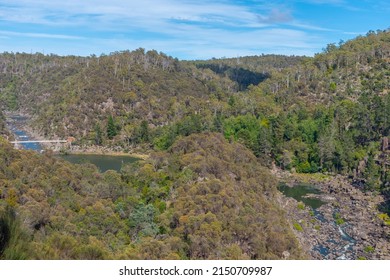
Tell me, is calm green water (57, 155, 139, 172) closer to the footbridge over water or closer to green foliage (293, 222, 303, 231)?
the footbridge over water

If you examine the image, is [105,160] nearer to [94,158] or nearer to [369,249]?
[94,158]

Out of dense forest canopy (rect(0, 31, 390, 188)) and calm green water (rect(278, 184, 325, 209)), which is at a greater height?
dense forest canopy (rect(0, 31, 390, 188))

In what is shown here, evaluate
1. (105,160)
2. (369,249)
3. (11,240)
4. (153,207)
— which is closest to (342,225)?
(369,249)

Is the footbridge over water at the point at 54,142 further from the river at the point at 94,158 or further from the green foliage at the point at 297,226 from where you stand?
the green foliage at the point at 297,226

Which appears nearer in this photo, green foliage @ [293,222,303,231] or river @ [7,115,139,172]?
green foliage @ [293,222,303,231]

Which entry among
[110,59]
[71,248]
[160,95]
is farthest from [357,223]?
[110,59]

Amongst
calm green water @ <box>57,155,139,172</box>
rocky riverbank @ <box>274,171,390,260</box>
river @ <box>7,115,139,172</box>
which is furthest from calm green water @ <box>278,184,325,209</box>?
calm green water @ <box>57,155,139,172</box>
